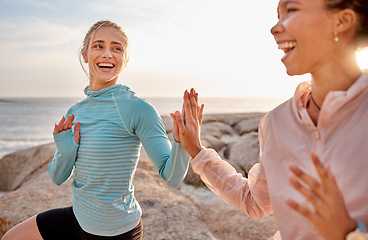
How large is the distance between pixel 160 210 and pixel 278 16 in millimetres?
2867

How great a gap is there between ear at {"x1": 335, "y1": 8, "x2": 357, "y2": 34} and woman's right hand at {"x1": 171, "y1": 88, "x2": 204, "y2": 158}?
2.61 ft

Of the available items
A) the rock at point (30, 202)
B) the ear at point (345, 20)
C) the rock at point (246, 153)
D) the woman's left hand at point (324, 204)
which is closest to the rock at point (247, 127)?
the rock at point (246, 153)

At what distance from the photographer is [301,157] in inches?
58.2

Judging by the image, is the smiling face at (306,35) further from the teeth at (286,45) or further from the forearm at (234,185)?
the forearm at (234,185)

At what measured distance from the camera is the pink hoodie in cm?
132

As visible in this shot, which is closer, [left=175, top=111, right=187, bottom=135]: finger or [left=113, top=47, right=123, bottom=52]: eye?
[left=175, top=111, right=187, bottom=135]: finger

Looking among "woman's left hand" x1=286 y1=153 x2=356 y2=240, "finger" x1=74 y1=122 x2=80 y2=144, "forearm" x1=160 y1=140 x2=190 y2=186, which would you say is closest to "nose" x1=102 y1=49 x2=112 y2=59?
"finger" x1=74 y1=122 x2=80 y2=144

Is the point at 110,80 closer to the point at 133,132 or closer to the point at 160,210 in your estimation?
the point at 133,132

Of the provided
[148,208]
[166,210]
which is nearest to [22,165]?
[148,208]

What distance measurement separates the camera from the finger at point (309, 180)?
1101mm

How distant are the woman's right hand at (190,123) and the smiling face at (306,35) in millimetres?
592

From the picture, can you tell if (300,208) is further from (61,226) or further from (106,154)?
(61,226)

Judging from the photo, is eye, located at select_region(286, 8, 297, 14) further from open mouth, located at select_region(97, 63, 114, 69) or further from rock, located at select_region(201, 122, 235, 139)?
rock, located at select_region(201, 122, 235, 139)

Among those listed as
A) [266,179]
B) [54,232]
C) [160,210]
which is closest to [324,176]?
[266,179]
